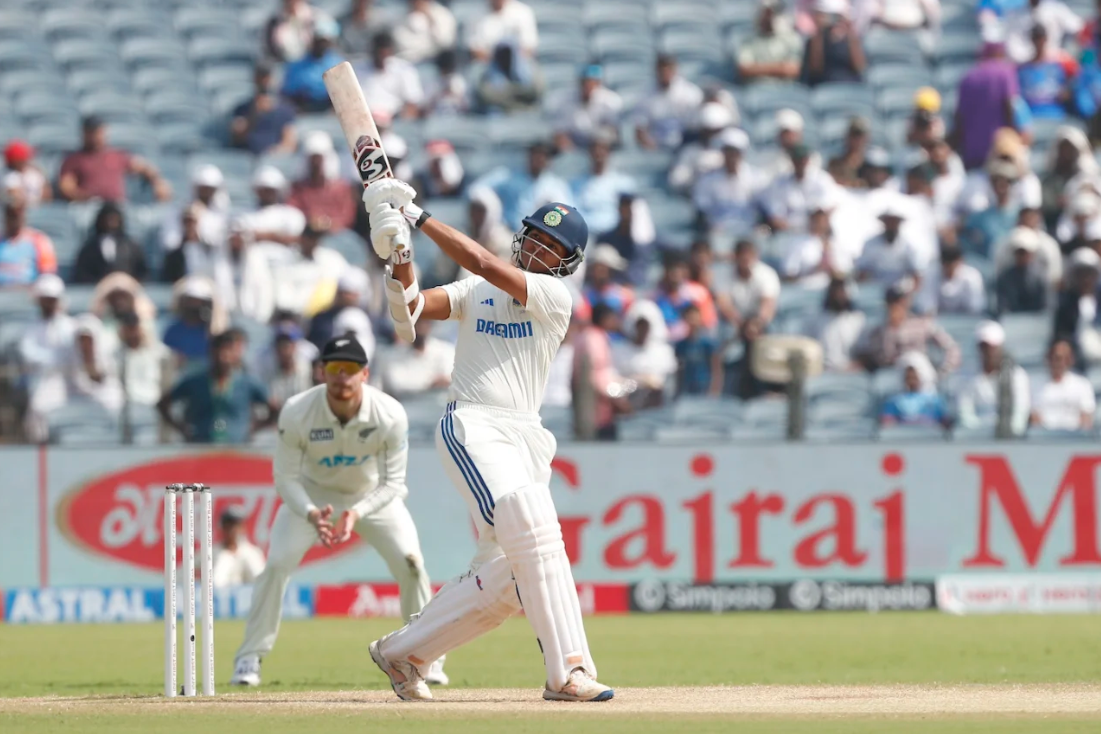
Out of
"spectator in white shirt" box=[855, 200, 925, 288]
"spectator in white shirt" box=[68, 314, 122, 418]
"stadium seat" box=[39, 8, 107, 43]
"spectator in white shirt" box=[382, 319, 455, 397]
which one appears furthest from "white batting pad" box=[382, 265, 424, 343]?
"stadium seat" box=[39, 8, 107, 43]

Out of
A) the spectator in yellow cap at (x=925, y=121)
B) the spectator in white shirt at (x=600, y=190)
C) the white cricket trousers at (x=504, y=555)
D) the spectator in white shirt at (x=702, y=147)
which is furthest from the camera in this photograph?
the spectator in yellow cap at (x=925, y=121)

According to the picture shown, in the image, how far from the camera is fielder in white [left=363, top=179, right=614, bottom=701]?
22.9ft

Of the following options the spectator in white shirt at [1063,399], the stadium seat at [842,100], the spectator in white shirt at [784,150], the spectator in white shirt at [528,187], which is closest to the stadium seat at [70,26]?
the spectator in white shirt at [528,187]

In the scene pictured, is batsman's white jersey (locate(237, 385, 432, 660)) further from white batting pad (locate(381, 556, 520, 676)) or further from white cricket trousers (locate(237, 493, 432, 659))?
white batting pad (locate(381, 556, 520, 676))

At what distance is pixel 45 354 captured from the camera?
1358 centimetres

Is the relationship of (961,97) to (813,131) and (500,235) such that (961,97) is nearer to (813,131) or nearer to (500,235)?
(813,131)

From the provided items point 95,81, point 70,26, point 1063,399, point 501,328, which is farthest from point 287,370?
point 70,26

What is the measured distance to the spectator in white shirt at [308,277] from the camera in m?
14.5

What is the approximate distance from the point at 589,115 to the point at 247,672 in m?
8.84

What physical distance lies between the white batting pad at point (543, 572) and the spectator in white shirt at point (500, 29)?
10677 mm

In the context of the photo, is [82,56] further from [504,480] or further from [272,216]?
[504,480]

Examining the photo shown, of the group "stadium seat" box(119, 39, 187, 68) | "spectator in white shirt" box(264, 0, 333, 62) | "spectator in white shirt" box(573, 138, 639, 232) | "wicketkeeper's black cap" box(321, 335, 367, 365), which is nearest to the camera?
"wicketkeeper's black cap" box(321, 335, 367, 365)

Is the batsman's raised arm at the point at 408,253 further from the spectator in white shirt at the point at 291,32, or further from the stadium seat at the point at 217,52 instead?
the stadium seat at the point at 217,52

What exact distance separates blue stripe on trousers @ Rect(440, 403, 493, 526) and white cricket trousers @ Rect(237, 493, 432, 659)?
213cm
